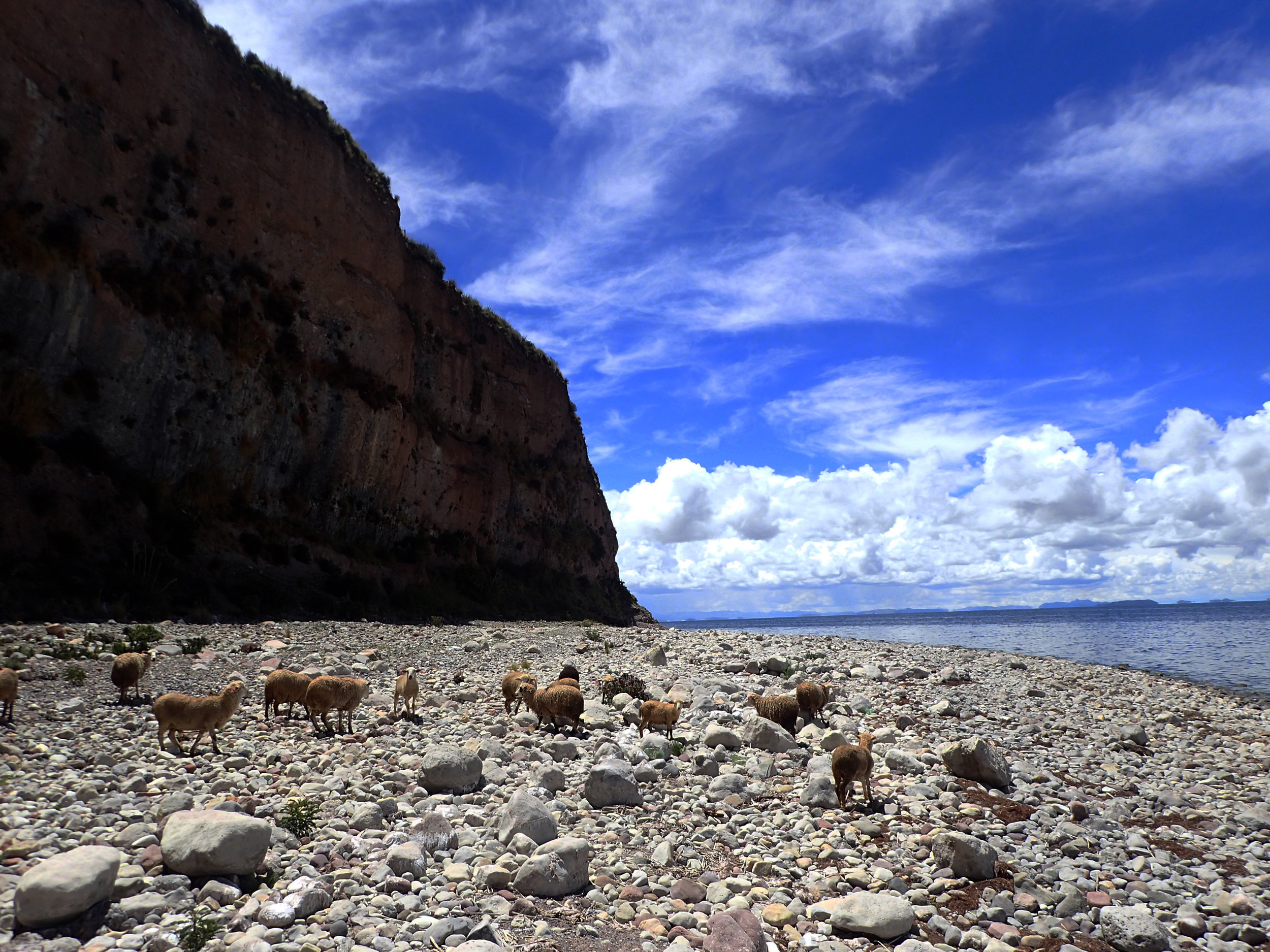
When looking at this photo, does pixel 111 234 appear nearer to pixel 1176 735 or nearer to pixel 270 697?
pixel 270 697

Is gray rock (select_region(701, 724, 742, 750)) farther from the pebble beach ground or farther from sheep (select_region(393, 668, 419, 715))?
sheep (select_region(393, 668, 419, 715))

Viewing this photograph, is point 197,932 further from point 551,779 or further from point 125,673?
point 125,673

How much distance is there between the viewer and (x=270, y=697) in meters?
10.9

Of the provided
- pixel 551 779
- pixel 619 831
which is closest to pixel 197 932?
pixel 619 831

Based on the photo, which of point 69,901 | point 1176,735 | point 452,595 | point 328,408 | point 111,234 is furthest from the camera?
point 452,595

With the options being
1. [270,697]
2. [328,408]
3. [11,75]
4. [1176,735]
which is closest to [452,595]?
[328,408]

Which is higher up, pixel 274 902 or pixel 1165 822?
pixel 274 902

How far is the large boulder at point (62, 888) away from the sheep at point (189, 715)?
3.59m

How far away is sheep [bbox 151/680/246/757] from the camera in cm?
845

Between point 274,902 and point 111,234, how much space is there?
31.0 m

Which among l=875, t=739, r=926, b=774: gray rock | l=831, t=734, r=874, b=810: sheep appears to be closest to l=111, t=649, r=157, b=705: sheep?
l=831, t=734, r=874, b=810: sheep

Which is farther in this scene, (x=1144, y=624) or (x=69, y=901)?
(x=1144, y=624)

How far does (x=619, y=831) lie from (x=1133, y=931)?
4.56 metres

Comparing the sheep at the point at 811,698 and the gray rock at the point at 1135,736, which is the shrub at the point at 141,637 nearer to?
the sheep at the point at 811,698
